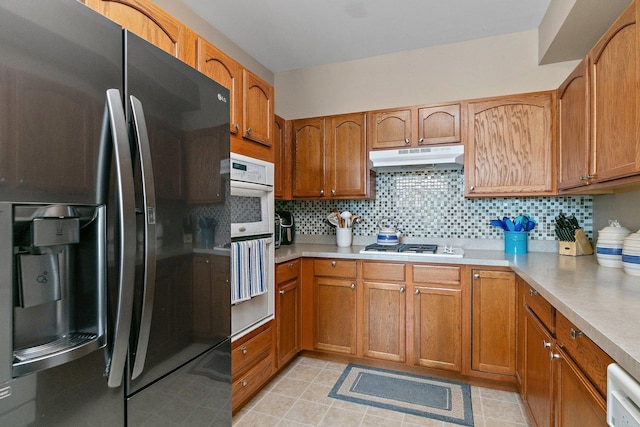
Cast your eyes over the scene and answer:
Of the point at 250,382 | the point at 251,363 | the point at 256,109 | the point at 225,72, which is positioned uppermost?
the point at 225,72

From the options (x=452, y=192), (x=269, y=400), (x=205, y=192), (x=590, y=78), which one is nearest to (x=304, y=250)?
(x=269, y=400)

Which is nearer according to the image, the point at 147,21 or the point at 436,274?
the point at 147,21

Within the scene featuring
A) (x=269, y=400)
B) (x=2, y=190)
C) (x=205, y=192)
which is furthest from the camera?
(x=269, y=400)

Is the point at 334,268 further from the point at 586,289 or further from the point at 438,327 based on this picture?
the point at 586,289

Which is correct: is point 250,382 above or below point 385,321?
below

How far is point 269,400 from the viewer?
7.15 ft

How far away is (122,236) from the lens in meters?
0.90

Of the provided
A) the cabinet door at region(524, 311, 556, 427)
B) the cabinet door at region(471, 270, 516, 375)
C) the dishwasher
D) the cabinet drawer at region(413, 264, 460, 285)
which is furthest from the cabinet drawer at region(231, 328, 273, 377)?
the dishwasher

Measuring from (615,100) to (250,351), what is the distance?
88.2 inches

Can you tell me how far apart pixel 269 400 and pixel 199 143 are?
174 cm

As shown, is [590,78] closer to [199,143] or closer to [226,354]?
[199,143]

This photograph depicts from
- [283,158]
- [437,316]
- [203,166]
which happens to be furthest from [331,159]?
[203,166]

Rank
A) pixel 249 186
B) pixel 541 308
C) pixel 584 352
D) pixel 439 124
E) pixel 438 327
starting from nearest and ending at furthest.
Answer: pixel 584 352, pixel 541 308, pixel 249 186, pixel 438 327, pixel 439 124

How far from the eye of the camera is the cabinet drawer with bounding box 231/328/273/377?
191 centimetres
